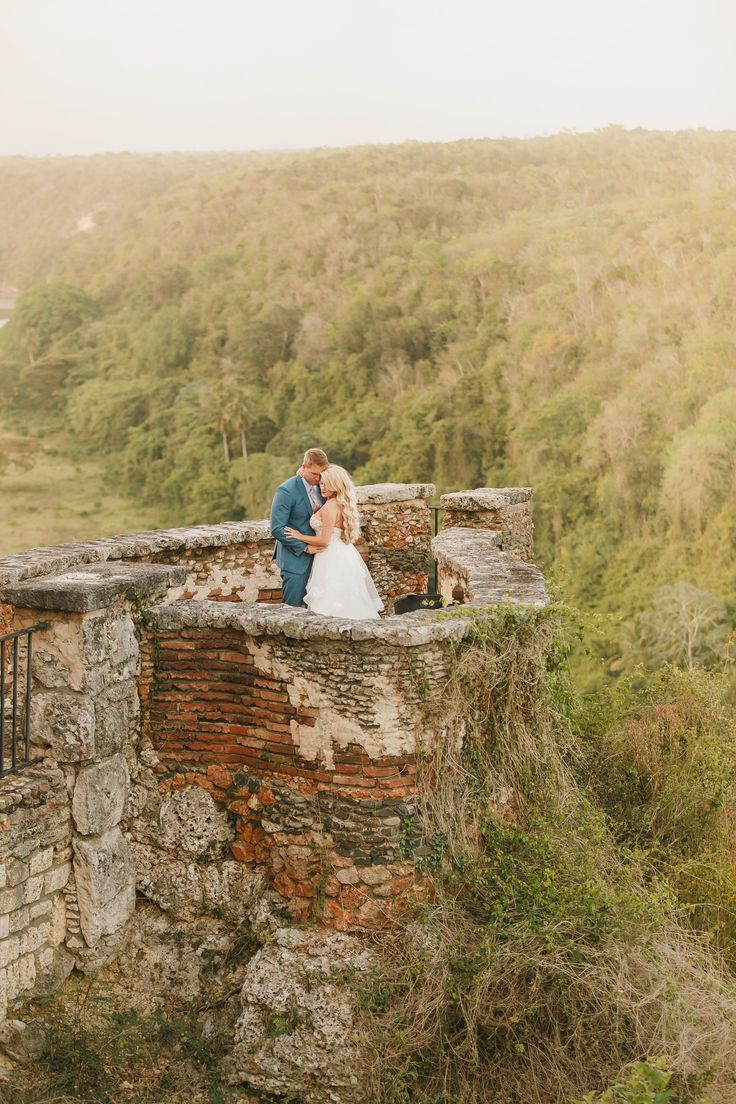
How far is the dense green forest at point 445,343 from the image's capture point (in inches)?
1426

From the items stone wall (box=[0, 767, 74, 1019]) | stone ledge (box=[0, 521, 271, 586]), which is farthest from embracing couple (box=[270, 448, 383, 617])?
stone wall (box=[0, 767, 74, 1019])

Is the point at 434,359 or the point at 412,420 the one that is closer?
the point at 412,420

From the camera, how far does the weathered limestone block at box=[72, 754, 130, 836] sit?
523cm

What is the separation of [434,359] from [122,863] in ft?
156

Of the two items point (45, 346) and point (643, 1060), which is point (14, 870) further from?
point (45, 346)

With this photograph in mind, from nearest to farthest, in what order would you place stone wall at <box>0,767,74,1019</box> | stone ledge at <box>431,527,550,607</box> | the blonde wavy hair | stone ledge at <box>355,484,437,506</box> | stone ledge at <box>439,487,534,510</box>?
1. stone wall at <box>0,767,74,1019</box>
2. stone ledge at <box>431,527,550,607</box>
3. the blonde wavy hair
4. stone ledge at <box>355,484,437,506</box>
5. stone ledge at <box>439,487,534,510</box>

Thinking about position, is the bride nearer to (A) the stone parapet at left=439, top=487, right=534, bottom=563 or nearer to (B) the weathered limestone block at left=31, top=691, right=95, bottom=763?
(B) the weathered limestone block at left=31, top=691, right=95, bottom=763

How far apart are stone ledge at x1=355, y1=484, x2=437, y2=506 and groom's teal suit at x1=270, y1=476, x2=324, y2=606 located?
5.96 ft

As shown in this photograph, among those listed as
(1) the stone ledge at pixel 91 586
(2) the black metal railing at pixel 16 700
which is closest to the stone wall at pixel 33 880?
(2) the black metal railing at pixel 16 700

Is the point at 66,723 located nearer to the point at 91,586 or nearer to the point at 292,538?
the point at 91,586

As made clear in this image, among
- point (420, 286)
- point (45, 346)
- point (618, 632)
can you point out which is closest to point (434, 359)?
point (420, 286)

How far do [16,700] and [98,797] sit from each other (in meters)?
0.66

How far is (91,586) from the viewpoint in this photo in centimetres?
512

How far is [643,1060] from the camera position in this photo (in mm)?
4402
